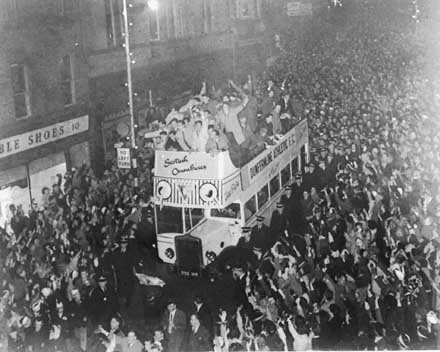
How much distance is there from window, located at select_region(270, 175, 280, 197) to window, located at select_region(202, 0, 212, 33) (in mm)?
1495

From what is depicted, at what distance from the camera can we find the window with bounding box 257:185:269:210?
6566 mm

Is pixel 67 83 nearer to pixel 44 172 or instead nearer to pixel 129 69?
pixel 129 69

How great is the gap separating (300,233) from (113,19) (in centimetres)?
259

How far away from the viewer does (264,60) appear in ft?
21.9

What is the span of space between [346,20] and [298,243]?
2.09 metres

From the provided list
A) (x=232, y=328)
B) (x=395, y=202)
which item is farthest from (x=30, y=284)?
(x=395, y=202)

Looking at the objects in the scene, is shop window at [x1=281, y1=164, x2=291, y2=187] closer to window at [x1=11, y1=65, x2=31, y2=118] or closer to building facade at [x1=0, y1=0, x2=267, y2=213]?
building facade at [x1=0, y1=0, x2=267, y2=213]

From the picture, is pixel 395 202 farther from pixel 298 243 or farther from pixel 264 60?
pixel 264 60

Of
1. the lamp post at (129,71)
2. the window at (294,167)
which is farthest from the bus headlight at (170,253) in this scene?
the window at (294,167)

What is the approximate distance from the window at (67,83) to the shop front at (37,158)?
0.20 metres

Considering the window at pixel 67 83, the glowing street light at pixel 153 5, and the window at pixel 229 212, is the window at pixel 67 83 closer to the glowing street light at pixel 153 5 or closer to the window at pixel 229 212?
the glowing street light at pixel 153 5

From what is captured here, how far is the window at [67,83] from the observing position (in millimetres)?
6594

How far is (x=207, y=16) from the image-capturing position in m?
6.61

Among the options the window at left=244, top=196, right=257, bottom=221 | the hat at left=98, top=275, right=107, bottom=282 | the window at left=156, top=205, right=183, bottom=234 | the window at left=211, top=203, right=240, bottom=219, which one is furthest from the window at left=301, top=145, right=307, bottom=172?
the hat at left=98, top=275, right=107, bottom=282
